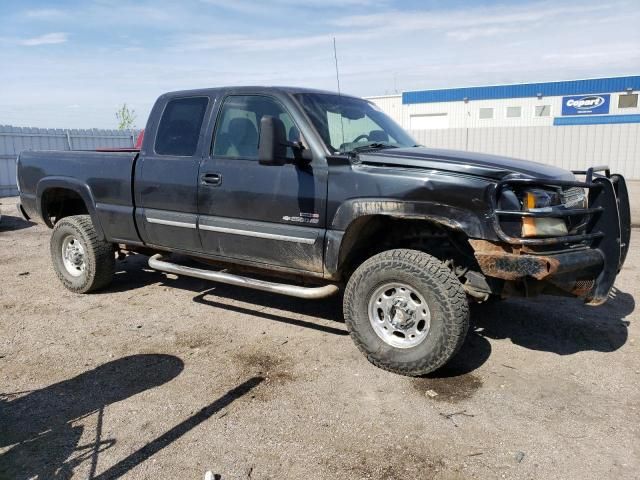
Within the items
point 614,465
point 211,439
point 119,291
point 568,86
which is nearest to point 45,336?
point 119,291

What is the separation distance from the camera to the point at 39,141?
55.0 feet

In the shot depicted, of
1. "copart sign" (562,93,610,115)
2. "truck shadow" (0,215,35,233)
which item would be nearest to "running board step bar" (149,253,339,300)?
"truck shadow" (0,215,35,233)

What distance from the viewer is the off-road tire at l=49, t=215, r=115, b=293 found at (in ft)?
18.7

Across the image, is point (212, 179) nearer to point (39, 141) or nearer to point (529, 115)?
point (39, 141)

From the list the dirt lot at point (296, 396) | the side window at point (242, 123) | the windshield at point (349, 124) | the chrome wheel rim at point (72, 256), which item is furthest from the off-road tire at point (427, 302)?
the chrome wheel rim at point (72, 256)

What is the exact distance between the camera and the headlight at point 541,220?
3.43 meters

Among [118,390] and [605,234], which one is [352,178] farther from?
[118,390]

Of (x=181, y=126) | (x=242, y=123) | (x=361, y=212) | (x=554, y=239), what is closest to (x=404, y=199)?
(x=361, y=212)

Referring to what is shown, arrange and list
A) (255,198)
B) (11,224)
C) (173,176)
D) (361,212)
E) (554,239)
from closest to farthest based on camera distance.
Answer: (554,239) → (361,212) → (255,198) → (173,176) → (11,224)

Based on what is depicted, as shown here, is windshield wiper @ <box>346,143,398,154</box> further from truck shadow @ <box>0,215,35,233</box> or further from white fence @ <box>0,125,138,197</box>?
white fence @ <box>0,125,138,197</box>

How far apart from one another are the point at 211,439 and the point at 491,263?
2020 millimetres

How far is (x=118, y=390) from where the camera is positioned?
12.1ft

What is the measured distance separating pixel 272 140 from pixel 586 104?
29719mm

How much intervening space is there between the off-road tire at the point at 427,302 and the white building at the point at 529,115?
1873cm
